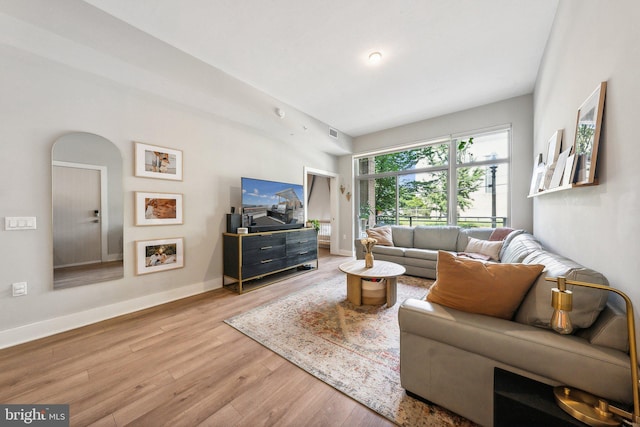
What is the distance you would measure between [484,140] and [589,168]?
3.51m

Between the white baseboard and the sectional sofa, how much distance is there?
9.58 feet

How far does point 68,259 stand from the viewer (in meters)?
2.33

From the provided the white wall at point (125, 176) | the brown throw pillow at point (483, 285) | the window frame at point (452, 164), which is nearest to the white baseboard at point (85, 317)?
the white wall at point (125, 176)

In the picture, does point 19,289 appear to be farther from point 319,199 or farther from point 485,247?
point 319,199

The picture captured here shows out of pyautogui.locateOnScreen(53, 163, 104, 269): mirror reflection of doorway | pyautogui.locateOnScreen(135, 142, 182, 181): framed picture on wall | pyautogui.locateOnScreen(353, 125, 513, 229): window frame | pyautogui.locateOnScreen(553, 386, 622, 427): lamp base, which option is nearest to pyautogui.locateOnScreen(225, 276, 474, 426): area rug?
pyautogui.locateOnScreen(553, 386, 622, 427): lamp base

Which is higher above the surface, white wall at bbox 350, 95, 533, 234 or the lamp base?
white wall at bbox 350, 95, 533, 234

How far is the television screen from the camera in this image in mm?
3668

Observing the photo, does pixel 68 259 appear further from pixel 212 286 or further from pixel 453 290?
pixel 453 290

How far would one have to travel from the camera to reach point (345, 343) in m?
2.03

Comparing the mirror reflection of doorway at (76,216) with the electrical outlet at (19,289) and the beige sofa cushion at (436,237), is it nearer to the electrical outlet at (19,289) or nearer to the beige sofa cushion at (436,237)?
the electrical outlet at (19,289)

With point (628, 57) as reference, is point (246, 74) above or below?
above

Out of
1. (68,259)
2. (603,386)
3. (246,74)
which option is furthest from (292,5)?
(68,259)

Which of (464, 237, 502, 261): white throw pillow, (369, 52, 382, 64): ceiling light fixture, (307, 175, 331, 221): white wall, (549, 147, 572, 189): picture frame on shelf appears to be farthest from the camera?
(307, 175, 331, 221): white wall

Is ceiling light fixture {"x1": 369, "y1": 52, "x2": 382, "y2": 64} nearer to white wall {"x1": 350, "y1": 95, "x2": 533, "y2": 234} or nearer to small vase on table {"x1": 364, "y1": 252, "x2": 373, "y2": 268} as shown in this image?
small vase on table {"x1": 364, "y1": 252, "x2": 373, "y2": 268}
